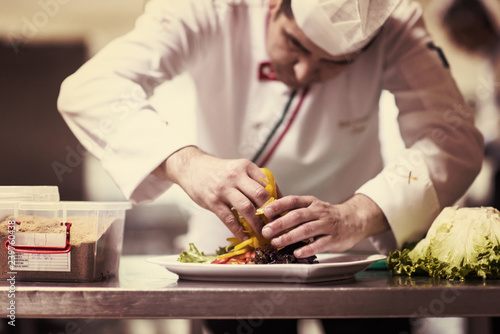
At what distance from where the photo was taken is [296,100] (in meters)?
1.87

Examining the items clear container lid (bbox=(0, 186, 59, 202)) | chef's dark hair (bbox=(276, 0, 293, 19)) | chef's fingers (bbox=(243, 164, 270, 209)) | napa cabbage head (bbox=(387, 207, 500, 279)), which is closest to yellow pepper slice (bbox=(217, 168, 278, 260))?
chef's fingers (bbox=(243, 164, 270, 209))

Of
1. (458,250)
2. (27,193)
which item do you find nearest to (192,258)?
(27,193)

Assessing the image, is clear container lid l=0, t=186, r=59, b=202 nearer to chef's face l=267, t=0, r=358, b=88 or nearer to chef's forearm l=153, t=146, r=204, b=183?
chef's forearm l=153, t=146, r=204, b=183

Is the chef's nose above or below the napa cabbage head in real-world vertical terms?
above

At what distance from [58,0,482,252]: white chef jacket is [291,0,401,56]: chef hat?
0.27m

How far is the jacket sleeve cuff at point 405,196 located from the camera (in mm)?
1593

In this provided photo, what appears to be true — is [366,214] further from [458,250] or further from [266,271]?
[266,271]

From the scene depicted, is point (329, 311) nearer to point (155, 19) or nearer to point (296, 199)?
point (296, 199)

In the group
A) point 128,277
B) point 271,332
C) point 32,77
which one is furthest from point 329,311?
point 32,77

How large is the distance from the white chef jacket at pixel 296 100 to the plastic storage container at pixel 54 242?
525 millimetres

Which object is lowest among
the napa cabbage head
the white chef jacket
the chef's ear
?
the napa cabbage head

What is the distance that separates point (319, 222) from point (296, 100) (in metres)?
0.65

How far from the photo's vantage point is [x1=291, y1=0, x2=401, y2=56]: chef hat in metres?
1.51

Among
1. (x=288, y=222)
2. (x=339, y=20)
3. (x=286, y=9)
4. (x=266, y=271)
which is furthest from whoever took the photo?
(x=286, y=9)
